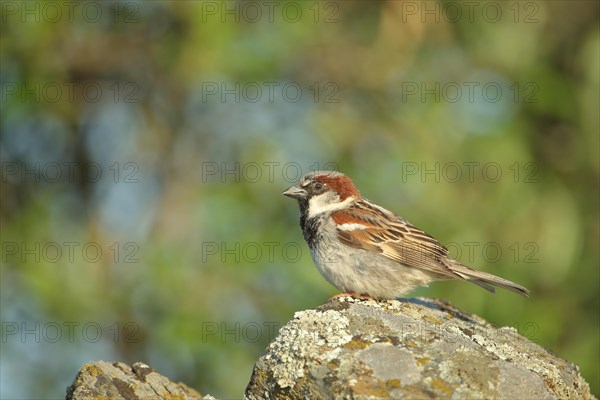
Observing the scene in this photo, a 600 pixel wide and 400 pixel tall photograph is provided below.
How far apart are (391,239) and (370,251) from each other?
180 mm

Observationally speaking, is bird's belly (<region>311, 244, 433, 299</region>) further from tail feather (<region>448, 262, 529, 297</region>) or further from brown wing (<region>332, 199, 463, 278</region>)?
tail feather (<region>448, 262, 529, 297</region>)

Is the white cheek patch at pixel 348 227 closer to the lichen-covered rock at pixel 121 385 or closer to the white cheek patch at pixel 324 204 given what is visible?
the white cheek patch at pixel 324 204

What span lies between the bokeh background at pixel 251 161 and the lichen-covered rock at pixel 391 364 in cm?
305

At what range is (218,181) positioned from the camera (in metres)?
7.13

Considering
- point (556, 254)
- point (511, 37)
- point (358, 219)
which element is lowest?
point (556, 254)

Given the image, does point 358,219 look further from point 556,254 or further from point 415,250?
point 556,254

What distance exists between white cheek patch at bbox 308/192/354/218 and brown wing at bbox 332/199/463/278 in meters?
0.07

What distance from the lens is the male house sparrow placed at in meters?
4.55

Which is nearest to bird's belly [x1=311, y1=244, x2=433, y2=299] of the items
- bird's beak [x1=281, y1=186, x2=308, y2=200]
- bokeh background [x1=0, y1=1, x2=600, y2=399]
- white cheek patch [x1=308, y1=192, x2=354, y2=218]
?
white cheek patch [x1=308, y1=192, x2=354, y2=218]

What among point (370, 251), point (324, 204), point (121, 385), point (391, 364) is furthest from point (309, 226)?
point (391, 364)

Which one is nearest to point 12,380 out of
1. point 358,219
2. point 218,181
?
point 218,181

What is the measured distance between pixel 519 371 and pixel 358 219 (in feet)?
6.53

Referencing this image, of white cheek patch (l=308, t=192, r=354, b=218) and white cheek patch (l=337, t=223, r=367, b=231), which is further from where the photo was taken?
white cheek patch (l=308, t=192, r=354, b=218)

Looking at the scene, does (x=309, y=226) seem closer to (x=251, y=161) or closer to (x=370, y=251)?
(x=370, y=251)
